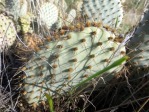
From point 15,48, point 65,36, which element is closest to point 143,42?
point 65,36

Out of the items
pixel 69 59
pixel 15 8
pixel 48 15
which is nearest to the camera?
pixel 69 59

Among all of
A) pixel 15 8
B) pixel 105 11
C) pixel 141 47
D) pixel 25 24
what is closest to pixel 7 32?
pixel 25 24

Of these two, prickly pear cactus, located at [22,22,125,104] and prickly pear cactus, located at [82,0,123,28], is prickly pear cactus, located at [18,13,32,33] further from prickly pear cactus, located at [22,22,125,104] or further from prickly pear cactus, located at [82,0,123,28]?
prickly pear cactus, located at [22,22,125,104]

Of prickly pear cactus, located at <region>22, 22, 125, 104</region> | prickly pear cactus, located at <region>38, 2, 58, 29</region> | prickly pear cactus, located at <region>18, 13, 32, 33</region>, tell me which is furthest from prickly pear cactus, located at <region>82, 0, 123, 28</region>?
prickly pear cactus, located at <region>22, 22, 125, 104</region>

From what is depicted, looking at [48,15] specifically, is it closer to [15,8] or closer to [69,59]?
[15,8]

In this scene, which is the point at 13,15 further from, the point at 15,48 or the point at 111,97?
the point at 111,97

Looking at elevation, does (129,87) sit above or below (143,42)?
below

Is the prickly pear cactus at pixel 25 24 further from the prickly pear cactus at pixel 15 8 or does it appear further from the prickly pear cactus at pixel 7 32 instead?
the prickly pear cactus at pixel 7 32
